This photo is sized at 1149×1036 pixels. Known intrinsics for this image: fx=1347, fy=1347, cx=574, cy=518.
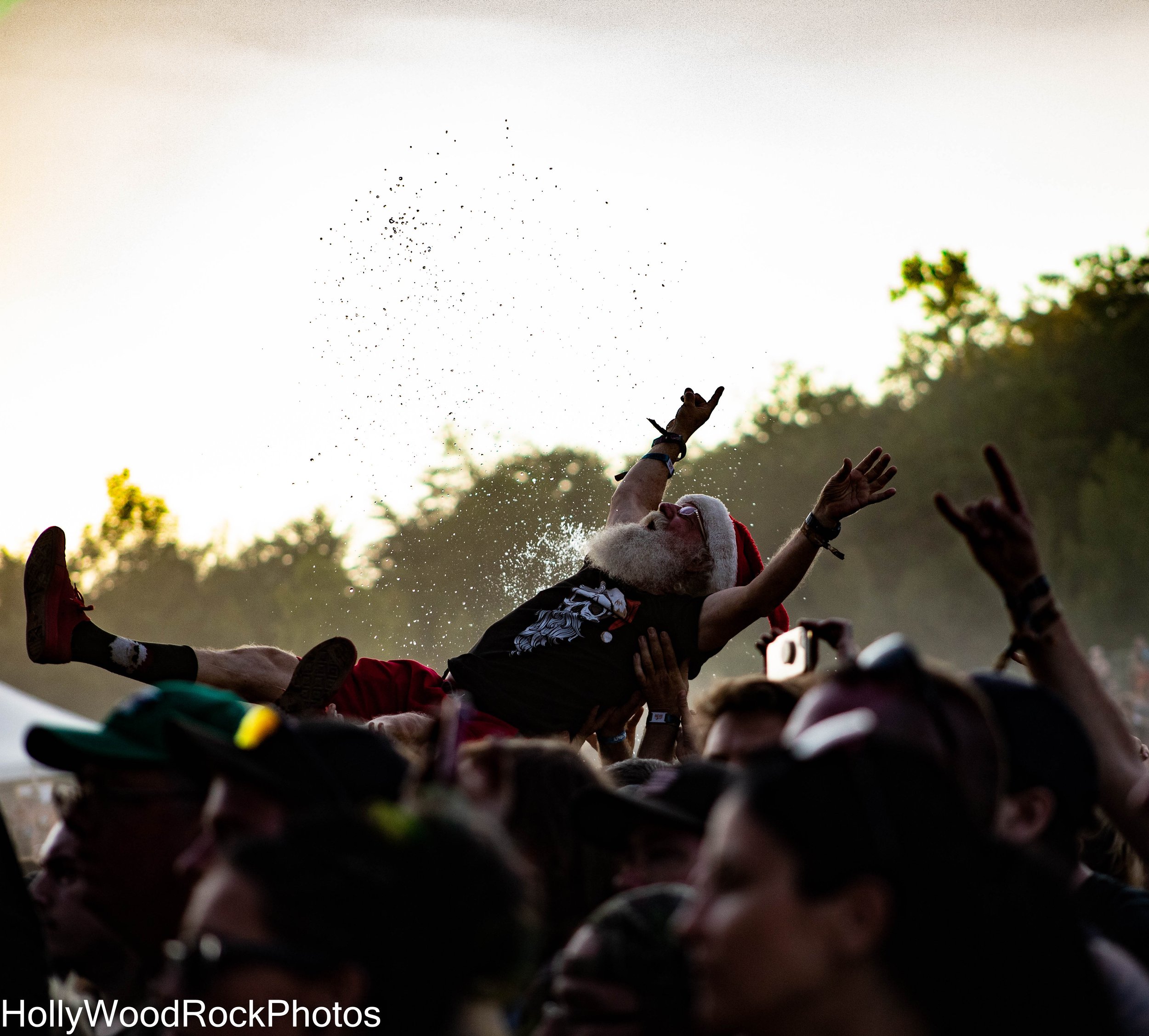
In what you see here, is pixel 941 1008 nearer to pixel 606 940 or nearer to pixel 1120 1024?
pixel 1120 1024

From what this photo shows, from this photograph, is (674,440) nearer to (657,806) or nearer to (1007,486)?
(1007,486)

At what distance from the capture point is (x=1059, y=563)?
32906 millimetres

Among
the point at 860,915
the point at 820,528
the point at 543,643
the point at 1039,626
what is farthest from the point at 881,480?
the point at 860,915

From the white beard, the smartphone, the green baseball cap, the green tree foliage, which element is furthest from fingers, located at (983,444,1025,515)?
the green tree foliage

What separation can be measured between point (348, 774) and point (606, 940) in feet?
1.35

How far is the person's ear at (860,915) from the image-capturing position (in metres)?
1.32

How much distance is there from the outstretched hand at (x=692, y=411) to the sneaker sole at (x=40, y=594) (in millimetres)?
2586

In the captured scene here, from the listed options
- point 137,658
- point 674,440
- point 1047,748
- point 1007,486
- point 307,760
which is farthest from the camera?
point 674,440

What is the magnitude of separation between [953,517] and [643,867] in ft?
2.64

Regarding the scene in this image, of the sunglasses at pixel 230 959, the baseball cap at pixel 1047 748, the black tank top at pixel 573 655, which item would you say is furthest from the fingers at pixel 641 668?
Answer: the sunglasses at pixel 230 959

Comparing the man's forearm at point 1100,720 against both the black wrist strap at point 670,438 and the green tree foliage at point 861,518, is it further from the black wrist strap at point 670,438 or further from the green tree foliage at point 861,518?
the green tree foliage at point 861,518

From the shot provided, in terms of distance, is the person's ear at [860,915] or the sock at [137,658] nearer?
the person's ear at [860,915]

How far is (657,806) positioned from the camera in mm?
2176

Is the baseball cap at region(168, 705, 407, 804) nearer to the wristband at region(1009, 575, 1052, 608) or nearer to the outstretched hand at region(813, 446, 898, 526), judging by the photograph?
the wristband at region(1009, 575, 1052, 608)
